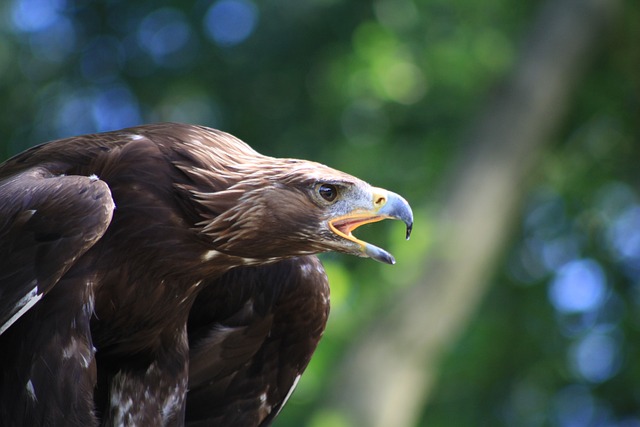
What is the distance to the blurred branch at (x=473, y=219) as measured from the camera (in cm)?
1005

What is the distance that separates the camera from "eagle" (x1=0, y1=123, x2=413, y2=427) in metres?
3.86

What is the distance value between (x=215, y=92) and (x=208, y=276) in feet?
26.2

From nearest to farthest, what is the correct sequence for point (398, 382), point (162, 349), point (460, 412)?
point (162, 349), point (398, 382), point (460, 412)

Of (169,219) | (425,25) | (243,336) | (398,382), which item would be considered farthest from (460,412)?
(169,219)

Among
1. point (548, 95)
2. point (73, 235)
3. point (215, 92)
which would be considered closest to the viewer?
point (73, 235)

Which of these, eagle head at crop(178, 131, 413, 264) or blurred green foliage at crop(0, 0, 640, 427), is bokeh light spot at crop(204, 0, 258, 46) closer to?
blurred green foliage at crop(0, 0, 640, 427)

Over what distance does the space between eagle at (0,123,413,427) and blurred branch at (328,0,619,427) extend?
216 inches

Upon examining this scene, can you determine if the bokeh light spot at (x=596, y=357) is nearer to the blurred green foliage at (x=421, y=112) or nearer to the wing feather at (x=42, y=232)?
the blurred green foliage at (x=421, y=112)

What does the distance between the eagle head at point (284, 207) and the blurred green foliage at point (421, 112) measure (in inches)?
291

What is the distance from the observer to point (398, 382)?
1011 centimetres

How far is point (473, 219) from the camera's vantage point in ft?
34.6

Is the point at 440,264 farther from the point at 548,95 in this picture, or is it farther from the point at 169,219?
the point at 169,219

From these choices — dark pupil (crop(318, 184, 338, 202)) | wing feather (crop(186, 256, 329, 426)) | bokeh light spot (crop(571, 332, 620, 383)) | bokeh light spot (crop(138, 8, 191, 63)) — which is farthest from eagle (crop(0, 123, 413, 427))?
bokeh light spot (crop(571, 332, 620, 383))

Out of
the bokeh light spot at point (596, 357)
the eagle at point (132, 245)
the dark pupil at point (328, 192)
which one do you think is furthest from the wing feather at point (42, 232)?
the bokeh light spot at point (596, 357)
